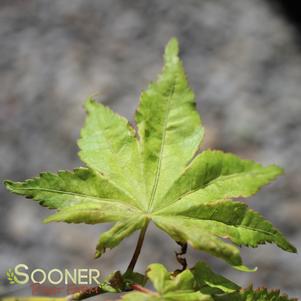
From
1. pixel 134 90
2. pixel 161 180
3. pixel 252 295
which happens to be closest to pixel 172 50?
pixel 161 180

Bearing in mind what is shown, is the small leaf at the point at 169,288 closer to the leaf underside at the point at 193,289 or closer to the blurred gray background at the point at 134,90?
the leaf underside at the point at 193,289

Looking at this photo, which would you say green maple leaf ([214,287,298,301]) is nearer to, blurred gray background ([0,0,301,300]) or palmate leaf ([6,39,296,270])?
palmate leaf ([6,39,296,270])

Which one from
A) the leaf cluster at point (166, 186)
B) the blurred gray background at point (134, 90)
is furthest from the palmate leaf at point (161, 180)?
the blurred gray background at point (134, 90)

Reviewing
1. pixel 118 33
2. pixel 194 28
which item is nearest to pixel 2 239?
pixel 118 33

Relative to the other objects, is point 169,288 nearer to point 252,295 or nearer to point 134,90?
point 252,295

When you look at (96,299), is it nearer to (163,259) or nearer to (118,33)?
(163,259)

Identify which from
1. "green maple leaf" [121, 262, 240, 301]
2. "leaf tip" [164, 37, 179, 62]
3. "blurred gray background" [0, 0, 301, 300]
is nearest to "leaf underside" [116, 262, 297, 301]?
"green maple leaf" [121, 262, 240, 301]
